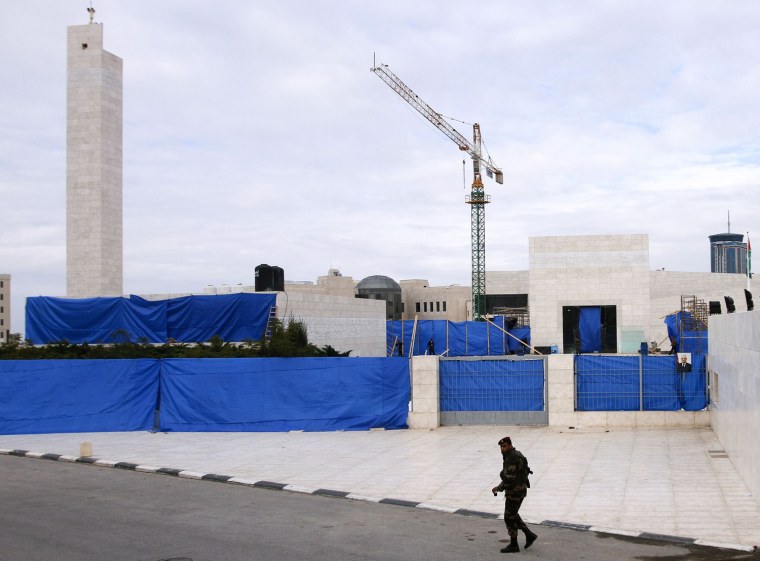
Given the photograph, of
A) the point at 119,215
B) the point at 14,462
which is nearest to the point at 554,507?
the point at 14,462

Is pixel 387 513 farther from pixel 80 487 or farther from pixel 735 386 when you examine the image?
pixel 735 386

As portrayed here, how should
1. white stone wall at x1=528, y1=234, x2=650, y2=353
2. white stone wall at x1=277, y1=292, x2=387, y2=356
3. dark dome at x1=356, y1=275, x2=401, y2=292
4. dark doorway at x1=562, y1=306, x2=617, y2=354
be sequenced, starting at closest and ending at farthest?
white stone wall at x1=277, y1=292, x2=387, y2=356
white stone wall at x1=528, y1=234, x2=650, y2=353
dark doorway at x1=562, y1=306, x2=617, y2=354
dark dome at x1=356, y1=275, x2=401, y2=292

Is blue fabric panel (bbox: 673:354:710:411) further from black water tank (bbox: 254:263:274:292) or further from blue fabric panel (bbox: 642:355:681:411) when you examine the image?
black water tank (bbox: 254:263:274:292)

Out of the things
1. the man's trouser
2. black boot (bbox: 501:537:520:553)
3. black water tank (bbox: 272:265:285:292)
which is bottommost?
black boot (bbox: 501:537:520:553)

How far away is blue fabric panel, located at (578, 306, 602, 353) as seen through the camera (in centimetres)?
4775

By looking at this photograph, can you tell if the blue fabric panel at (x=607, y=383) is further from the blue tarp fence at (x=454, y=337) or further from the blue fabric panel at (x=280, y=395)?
the blue tarp fence at (x=454, y=337)

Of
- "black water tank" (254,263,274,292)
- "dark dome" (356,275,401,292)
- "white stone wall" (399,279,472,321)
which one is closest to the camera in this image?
"black water tank" (254,263,274,292)

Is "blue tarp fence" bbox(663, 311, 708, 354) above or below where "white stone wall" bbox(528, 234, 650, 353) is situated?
below

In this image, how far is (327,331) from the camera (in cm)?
3559

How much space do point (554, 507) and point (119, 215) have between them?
1223 inches

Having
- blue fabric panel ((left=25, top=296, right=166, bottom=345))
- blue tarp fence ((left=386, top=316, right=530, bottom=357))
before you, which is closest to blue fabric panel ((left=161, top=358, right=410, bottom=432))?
blue fabric panel ((left=25, top=296, right=166, bottom=345))

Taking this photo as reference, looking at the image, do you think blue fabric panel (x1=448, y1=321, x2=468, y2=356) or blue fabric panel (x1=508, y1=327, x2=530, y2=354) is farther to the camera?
blue fabric panel (x1=508, y1=327, x2=530, y2=354)

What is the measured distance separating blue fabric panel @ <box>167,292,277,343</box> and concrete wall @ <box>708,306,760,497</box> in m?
16.8

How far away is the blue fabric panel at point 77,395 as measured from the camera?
72.4ft
